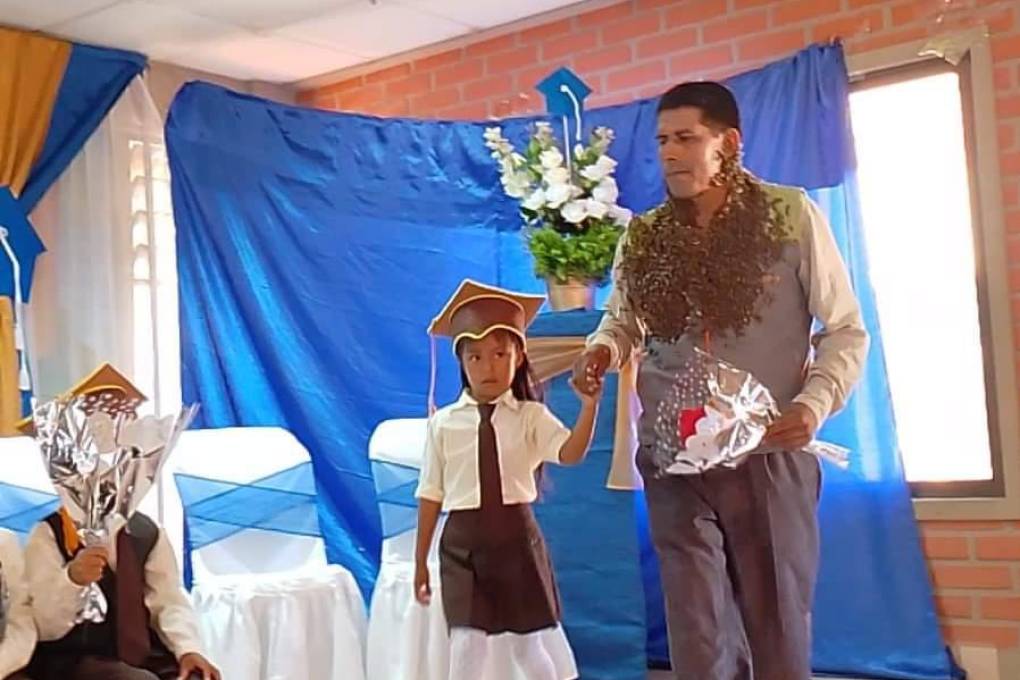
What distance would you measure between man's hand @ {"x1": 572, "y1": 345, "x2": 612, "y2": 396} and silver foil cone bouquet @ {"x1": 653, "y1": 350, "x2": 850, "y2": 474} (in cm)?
13

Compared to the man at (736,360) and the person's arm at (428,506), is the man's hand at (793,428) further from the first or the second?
the person's arm at (428,506)

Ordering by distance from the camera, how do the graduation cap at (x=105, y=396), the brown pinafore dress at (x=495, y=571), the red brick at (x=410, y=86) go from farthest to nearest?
the red brick at (x=410, y=86) → the brown pinafore dress at (x=495, y=571) → the graduation cap at (x=105, y=396)

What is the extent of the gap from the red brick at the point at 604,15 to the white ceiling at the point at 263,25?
0.08m

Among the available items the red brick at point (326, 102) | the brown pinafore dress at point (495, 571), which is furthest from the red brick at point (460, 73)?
the brown pinafore dress at point (495, 571)

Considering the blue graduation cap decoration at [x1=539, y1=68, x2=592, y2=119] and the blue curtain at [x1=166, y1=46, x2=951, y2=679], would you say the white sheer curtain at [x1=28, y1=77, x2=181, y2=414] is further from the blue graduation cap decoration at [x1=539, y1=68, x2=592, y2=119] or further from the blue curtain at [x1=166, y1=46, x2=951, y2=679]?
the blue graduation cap decoration at [x1=539, y1=68, x2=592, y2=119]

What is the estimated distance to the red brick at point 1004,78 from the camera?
3.40 meters

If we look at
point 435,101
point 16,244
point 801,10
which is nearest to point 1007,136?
point 801,10

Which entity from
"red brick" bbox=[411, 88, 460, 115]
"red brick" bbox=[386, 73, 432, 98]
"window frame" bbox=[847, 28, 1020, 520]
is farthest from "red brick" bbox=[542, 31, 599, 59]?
"window frame" bbox=[847, 28, 1020, 520]

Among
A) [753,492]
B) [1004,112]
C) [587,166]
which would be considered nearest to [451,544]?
[753,492]

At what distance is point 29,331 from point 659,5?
87.2 inches

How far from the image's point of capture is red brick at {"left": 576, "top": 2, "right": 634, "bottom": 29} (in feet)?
13.7

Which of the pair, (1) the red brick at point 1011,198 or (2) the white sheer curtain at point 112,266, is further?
(2) the white sheer curtain at point 112,266

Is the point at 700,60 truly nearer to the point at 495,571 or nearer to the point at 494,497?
the point at 494,497

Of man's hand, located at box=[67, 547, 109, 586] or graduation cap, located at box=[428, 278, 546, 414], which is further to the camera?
graduation cap, located at box=[428, 278, 546, 414]
